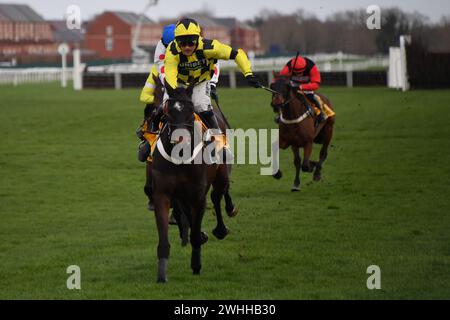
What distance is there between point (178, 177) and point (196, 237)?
729mm

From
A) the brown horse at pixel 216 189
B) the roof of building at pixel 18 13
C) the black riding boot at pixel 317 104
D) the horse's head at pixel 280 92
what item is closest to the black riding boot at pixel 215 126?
the brown horse at pixel 216 189

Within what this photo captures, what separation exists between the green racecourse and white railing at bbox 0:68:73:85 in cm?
3628

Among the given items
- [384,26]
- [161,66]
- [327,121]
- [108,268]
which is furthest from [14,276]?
[384,26]

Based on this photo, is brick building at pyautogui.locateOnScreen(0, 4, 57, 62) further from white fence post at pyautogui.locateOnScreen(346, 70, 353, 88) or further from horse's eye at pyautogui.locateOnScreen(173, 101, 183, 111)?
horse's eye at pyautogui.locateOnScreen(173, 101, 183, 111)

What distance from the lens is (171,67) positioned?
10.7 meters

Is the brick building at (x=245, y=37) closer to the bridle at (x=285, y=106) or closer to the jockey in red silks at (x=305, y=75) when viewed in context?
the jockey in red silks at (x=305, y=75)

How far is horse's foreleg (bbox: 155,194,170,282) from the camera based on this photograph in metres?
10.4

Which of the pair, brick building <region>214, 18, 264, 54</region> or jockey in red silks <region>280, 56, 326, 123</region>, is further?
brick building <region>214, 18, 264, 54</region>

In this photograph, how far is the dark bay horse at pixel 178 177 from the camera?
10.2 m

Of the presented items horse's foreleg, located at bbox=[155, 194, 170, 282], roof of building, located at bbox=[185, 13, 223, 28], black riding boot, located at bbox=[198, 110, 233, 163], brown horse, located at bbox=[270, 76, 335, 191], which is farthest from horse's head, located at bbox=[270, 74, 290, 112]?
roof of building, located at bbox=[185, 13, 223, 28]

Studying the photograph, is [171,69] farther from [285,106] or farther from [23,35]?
[23,35]

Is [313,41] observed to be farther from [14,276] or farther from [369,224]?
[14,276]

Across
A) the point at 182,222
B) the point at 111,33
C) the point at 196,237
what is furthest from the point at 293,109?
the point at 111,33

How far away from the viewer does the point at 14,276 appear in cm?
1102
